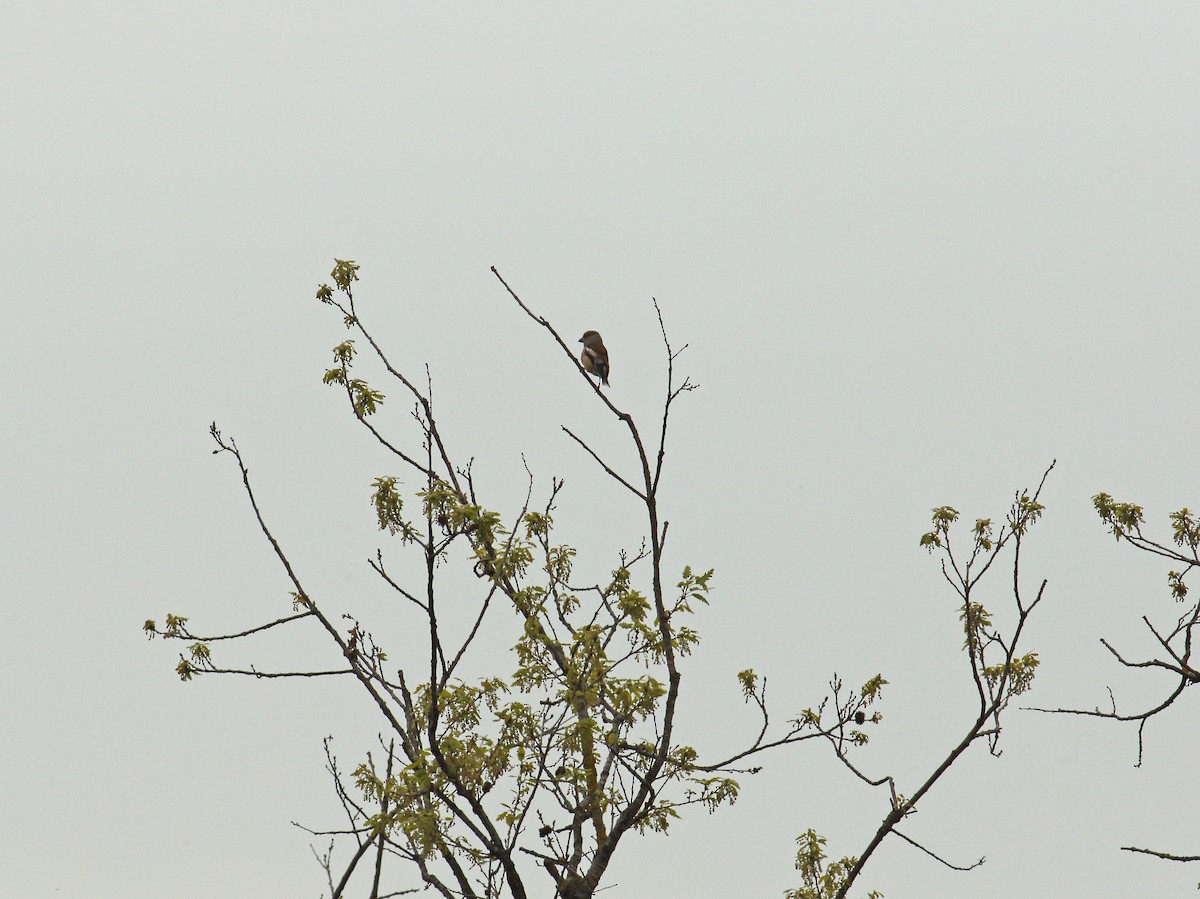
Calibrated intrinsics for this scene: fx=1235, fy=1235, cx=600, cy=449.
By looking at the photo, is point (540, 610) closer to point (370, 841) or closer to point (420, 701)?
point (420, 701)

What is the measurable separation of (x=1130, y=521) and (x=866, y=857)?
9.38ft

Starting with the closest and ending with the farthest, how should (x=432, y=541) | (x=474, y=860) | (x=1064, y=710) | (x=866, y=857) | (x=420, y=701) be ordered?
(x=432, y=541) → (x=1064, y=710) → (x=474, y=860) → (x=420, y=701) → (x=866, y=857)

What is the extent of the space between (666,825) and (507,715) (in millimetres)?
1296

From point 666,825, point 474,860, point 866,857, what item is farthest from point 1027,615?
point 474,860

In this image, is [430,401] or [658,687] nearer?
[658,687]

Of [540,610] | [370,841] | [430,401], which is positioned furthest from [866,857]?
[430,401]

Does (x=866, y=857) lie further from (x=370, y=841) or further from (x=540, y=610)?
(x=370, y=841)

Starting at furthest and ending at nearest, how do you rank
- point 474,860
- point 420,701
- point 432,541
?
point 420,701 < point 474,860 < point 432,541

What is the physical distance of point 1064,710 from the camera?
624 cm

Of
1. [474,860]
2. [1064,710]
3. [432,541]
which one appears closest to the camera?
[432,541]

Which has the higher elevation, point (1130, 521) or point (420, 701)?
point (1130, 521)

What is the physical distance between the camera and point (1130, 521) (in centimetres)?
762

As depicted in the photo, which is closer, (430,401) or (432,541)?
(432,541)

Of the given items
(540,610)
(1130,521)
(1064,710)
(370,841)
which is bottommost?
(370,841)
